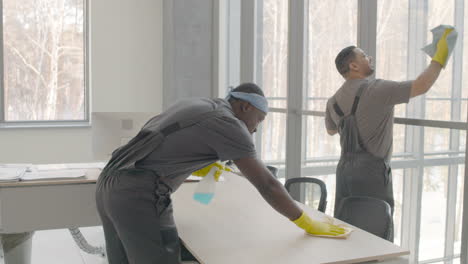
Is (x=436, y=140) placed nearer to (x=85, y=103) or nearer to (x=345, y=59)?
(x=345, y=59)

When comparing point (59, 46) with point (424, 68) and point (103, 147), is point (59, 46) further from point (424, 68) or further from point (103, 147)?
point (424, 68)

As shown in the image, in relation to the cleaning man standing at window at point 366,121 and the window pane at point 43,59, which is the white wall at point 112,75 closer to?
the window pane at point 43,59

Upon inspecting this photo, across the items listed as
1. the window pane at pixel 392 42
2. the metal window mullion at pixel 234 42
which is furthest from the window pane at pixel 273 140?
the window pane at pixel 392 42

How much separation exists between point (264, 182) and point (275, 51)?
98.4 inches

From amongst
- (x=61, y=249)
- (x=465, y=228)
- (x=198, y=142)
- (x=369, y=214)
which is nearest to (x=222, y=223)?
(x=198, y=142)

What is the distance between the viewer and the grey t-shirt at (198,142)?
177cm

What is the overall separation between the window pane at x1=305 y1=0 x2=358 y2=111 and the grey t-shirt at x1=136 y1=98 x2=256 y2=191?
1.63 meters

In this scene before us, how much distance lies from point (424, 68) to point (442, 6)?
328 mm

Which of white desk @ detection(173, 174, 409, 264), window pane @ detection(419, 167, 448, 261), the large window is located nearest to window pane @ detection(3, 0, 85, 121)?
the large window

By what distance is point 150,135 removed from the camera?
183 cm

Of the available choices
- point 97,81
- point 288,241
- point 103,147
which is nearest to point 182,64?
point 97,81

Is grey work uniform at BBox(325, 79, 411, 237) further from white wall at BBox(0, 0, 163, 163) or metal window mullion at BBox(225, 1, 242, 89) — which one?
white wall at BBox(0, 0, 163, 163)

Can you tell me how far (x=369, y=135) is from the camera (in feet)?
8.58

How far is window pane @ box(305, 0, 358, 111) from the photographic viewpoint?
3213mm
